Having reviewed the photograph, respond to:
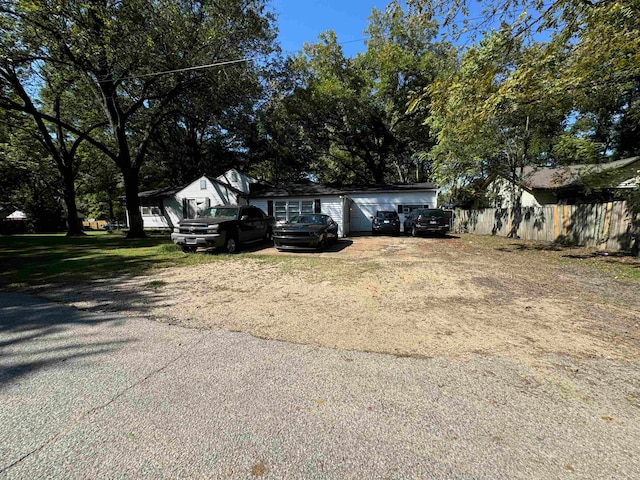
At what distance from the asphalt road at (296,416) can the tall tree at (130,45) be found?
13.4 meters

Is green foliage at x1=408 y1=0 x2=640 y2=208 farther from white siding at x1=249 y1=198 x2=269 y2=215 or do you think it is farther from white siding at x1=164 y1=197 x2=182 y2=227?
white siding at x1=164 y1=197 x2=182 y2=227

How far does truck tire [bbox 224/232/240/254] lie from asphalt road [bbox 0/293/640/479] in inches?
309

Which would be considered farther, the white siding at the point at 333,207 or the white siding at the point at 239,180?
the white siding at the point at 239,180

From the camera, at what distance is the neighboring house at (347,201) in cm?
1964

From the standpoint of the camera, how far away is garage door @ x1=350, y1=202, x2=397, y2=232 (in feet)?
71.9

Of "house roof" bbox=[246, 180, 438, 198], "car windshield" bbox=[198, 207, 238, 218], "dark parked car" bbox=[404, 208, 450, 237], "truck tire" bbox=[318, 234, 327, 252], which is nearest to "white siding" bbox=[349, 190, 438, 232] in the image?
"house roof" bbox=[246, 180, 438, 198]

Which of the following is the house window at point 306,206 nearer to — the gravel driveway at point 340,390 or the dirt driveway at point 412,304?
the dirt driveway at point 412,304

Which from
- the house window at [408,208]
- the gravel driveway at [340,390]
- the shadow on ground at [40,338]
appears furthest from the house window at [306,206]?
the shadow on ground at [40,338]

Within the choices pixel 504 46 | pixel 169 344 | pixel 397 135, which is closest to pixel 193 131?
pixel 397 135

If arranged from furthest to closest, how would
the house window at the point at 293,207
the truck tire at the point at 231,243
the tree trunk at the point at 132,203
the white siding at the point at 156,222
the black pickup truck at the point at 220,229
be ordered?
the white siding at the point at 156,222 < the house window at the point at 293,207 < the tree trunk at the point at 132,203 < the truck tire at the point at 231,243 < the black pickup truck at the point at 220,229

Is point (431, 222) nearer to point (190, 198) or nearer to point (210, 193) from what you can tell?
point (210, 193)

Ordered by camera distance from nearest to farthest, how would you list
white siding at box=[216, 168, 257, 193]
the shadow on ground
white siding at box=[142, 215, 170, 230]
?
the shadow on ground → white siding at box=[216, 168, 257, 193] → white siding at box=[142, 215, 170, 230]

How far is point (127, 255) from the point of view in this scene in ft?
35.6

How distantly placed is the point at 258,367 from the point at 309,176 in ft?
111
